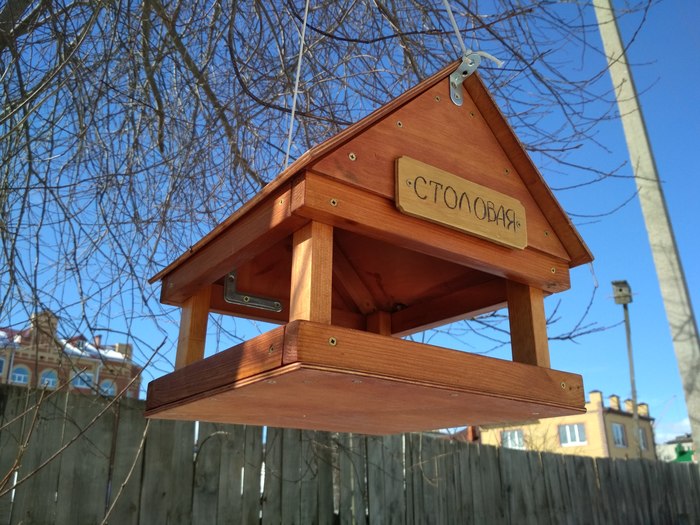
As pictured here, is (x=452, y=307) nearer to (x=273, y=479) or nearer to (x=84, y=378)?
(x=273, y=479)

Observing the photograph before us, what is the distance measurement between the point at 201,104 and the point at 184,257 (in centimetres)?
135

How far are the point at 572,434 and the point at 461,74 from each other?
27899mm

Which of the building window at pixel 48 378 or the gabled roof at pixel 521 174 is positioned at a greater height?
the gabled roof at pixel 521 174

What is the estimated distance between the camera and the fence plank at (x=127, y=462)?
2189 mm

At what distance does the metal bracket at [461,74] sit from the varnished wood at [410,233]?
0.35m

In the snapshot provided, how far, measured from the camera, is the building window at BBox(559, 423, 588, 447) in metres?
26.1

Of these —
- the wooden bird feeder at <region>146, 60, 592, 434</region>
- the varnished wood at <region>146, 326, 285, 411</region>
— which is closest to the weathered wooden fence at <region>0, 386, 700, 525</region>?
the varnished wood at <region>146, 326, 285, 411</region>

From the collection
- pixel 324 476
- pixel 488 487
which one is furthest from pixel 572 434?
pixel 324 476

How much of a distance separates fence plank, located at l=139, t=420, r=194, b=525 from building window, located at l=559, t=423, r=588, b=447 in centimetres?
2603

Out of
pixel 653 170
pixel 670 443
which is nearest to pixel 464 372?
pixel 653 170

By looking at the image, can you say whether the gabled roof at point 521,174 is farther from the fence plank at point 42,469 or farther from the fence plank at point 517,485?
the fence plank at point 517,485

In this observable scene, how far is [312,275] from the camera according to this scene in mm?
1060

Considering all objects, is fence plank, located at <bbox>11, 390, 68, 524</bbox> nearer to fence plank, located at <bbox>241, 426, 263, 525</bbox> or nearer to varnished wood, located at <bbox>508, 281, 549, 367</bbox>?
fence plank, located at <bbox>241, 426, 263, 525</bbox>

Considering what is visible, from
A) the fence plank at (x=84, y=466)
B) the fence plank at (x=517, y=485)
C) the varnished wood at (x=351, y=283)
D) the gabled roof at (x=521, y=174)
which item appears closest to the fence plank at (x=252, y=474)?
the fence plank at (x=84, y=466)
